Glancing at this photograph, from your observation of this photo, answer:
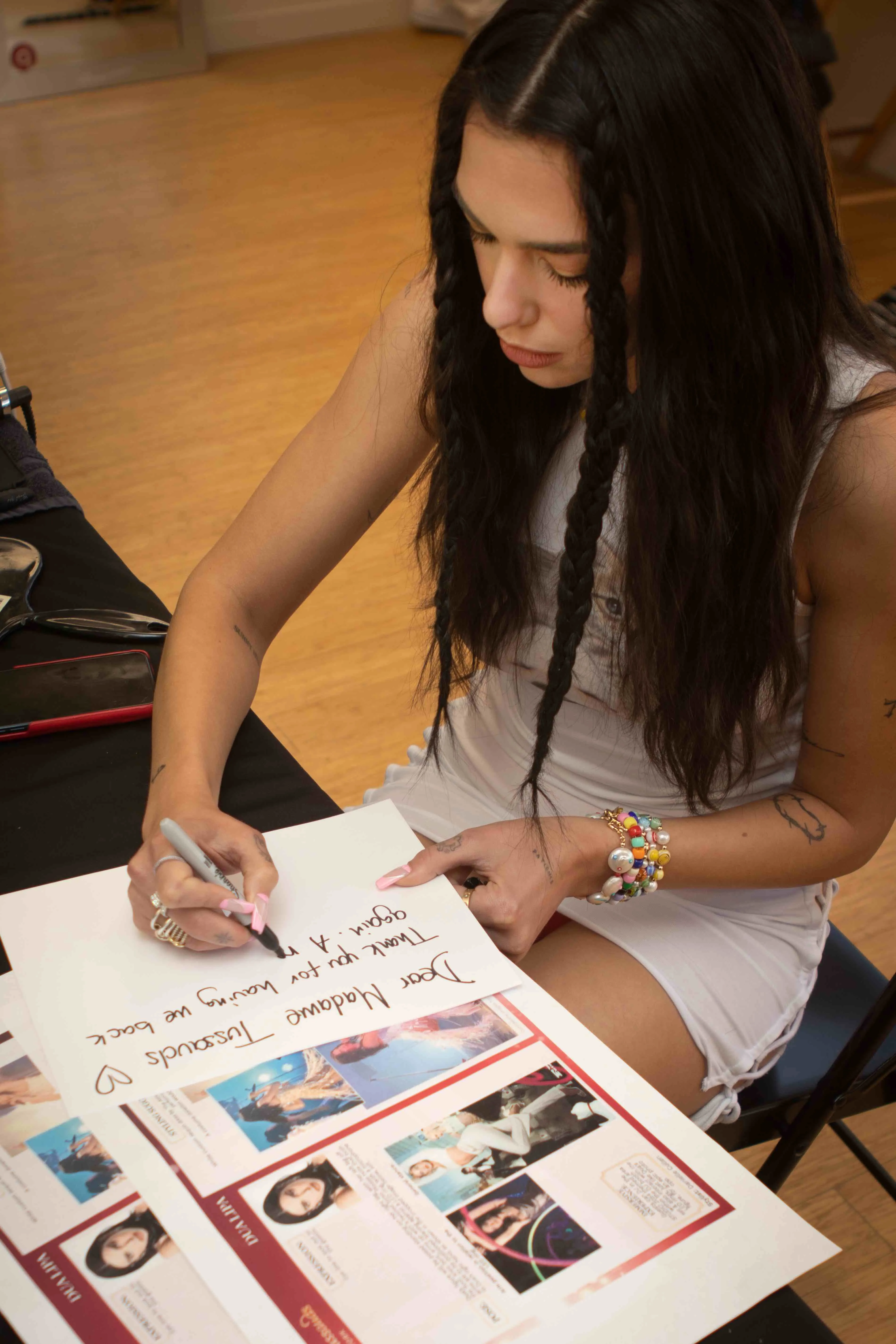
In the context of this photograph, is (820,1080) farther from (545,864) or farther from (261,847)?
(261,847)

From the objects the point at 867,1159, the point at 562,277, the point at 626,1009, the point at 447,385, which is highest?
the point at 562,277

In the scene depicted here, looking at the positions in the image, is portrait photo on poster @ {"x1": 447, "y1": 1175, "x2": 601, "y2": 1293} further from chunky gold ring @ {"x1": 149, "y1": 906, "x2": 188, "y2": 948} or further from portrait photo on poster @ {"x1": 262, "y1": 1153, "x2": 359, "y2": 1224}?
chunky gold ring @ {"x1": 149, "y1": 906, "x2": 188, "y2": 948}

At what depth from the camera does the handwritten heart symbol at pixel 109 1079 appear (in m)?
0.63

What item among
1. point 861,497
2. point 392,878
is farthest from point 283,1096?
point 861,497

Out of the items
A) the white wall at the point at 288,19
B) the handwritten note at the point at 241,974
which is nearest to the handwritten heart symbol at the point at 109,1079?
the handwritten note at the point at 241,974

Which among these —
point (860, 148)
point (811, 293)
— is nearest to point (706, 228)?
point (811, 293)

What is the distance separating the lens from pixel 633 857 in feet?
2.88

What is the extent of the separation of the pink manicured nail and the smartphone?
0.26 metres

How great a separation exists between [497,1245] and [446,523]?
56 cm

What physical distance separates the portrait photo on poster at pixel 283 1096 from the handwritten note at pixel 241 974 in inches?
0.4

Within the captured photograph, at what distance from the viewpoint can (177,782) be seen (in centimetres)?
83

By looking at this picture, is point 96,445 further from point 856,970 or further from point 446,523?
point 856,970

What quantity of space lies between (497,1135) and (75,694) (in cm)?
50

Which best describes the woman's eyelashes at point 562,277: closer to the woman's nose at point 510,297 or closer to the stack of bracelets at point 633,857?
the woman's nose at point 510,297
